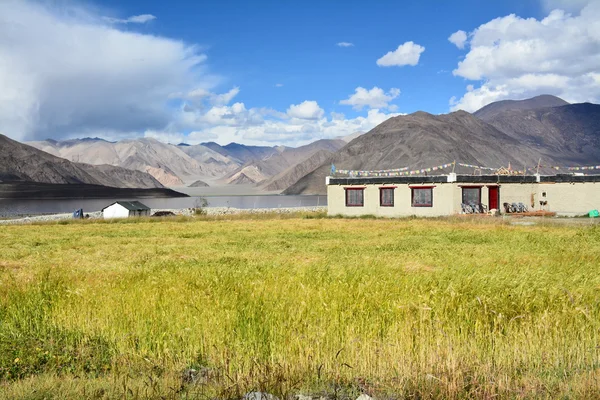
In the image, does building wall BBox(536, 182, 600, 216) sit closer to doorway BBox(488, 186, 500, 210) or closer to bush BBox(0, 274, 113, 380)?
doorway BBox(488, 186, 500, 210)

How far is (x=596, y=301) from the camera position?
879 centimetres

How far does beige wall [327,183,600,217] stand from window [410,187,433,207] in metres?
0.32

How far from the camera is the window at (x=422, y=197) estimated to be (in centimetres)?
4569

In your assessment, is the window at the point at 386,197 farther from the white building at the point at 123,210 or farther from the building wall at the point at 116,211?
the building wall at the point at 116,211

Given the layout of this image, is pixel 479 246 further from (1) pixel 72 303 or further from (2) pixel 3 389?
(2) pixel 3 389

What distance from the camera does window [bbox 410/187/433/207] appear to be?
45.7m

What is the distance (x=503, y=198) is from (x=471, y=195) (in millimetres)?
3812

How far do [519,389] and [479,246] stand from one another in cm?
1821

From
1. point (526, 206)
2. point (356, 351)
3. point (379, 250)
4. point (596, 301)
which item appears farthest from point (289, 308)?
point (526, 206)

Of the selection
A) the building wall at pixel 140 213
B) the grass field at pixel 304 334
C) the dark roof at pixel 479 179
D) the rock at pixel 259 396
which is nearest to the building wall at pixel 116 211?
the building wall at pixel 140 213

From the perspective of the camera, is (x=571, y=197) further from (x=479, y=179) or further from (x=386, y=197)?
(x=386, y=197)

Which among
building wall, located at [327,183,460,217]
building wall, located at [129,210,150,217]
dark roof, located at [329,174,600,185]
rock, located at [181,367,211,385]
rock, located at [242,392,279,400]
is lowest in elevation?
rock, located at [181,367,211,385]

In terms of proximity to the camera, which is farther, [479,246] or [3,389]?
[479,246]

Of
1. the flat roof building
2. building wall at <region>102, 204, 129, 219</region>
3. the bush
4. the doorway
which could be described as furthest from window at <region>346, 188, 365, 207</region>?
the bush
